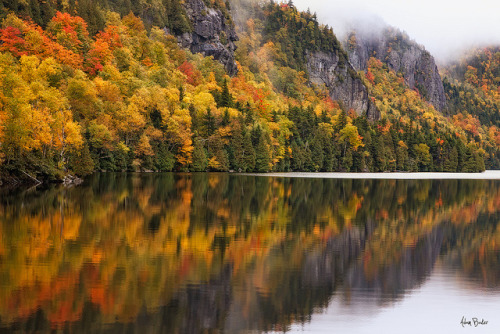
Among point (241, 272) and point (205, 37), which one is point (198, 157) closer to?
point (205, 37)

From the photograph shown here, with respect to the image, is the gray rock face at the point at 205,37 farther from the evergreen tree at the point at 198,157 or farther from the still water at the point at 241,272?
the still water at the point at 241,272

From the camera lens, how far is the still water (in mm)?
12453

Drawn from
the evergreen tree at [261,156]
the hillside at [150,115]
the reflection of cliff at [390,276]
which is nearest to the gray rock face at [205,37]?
the hillside at [150,115]

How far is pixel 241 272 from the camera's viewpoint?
1667 centimetres

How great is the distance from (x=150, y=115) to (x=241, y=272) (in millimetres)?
87224

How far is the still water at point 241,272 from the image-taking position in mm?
12453

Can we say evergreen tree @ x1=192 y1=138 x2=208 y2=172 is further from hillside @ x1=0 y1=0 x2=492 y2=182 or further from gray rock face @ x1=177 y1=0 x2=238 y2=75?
gray rock face @ x1=177 y1=0 x2=238 y2=75

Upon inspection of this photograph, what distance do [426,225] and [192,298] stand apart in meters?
19.8

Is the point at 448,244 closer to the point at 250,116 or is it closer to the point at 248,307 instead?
the point at 248,307

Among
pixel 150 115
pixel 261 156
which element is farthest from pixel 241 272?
pixel 261 156

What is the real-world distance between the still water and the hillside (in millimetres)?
28127

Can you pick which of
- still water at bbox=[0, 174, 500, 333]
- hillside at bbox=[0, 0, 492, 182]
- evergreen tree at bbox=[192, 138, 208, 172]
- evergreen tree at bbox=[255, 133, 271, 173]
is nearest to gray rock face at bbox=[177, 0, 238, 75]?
hillside at bbox=[0, 0, 492, 182]

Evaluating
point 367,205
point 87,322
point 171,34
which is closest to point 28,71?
point 367,205

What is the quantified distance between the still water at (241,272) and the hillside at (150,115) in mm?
28127
